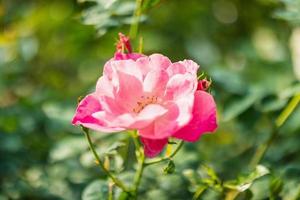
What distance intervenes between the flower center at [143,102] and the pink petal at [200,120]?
7 centimetres

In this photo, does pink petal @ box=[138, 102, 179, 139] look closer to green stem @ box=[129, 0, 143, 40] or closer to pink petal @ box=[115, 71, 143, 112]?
pink petal @ box=[115, 71, 143, 112]

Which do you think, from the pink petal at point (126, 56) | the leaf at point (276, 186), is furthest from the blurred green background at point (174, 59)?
the pink petal at point (126, 56)

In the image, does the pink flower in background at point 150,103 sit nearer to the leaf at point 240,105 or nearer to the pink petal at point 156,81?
the pink petal at point 156,81

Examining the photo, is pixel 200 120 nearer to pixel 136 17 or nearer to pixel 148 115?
pixel 148 115

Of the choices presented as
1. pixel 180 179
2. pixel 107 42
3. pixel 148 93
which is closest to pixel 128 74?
pixel 148 93

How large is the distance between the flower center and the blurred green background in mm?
157

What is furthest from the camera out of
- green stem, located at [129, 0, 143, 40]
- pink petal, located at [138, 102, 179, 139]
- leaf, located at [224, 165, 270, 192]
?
green stem, located at [129, 0, 143, 40]

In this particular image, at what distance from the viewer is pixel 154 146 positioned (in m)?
0.90

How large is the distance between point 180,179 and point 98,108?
14.1 inches

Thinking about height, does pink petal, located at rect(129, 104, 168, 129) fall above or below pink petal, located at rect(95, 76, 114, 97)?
below

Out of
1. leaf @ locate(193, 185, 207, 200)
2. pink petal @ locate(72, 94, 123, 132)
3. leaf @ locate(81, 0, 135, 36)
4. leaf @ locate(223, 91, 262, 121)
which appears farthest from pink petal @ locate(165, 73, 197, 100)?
leaf @ locate(223, 91, 262, 121)

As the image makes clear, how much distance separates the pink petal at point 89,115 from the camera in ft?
2.96

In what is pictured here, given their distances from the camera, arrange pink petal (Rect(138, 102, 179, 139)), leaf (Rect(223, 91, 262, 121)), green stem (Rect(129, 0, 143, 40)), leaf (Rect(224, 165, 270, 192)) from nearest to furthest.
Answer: pink petal (Rect(138, 102, 179, 139)) → leaf (Rect(224, 165, 270, 192)) → green stem (Rect(129, 0, 143, 40)) → leaf (Rect(223, 91, 262, 121))

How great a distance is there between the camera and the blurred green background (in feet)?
4.11
